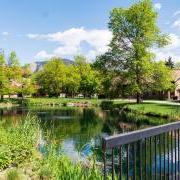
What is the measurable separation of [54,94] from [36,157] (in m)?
85.4

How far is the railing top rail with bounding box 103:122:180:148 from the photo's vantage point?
436 centimetres

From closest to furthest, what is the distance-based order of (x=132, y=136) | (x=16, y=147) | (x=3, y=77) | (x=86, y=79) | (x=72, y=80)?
(x=132, y=136), (x=16, y=147), (x=3, y=77), (x=72, y=80), (x=86, y=79)

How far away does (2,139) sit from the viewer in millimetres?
12125

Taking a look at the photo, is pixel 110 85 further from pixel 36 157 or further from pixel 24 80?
pixel 36 157

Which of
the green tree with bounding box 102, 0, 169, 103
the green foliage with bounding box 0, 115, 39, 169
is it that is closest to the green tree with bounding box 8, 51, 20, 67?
the green tree with bounding box 102, 0, 169, 103

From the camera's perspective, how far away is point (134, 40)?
60312mm

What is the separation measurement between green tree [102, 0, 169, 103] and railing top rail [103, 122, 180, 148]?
5292 cm

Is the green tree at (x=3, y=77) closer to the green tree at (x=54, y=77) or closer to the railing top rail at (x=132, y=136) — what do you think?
the green tree at (x=54, y=77)

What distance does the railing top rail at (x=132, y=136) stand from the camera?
4.36m

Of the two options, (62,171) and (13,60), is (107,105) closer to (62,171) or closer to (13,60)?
(13,60)

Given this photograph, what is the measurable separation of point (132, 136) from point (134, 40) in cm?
5634

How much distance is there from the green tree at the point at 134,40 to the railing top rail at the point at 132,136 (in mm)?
52919

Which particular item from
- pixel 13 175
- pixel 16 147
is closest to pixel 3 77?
pixel 16 147

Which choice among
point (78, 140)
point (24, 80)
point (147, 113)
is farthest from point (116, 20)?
point (78, 140)
